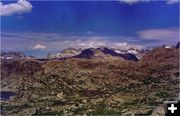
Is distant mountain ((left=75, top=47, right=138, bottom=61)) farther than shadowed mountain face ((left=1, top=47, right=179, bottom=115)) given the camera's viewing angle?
Yes

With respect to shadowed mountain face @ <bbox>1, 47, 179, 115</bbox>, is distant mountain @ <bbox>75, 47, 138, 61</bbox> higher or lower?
higher

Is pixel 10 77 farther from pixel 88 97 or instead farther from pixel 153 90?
pixel 153 90

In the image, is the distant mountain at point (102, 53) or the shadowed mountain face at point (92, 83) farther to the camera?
the distant mountain at point (102, 53)

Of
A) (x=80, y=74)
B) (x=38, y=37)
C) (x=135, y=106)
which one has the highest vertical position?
(x=38, y=37)

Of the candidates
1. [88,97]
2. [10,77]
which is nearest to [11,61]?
[10,77]

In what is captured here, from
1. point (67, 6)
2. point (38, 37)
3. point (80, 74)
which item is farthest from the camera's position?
point (80, 74)

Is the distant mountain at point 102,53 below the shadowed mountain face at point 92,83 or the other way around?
the other way around

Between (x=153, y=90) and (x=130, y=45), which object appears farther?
(x=153, y=90)

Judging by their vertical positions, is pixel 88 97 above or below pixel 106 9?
below
